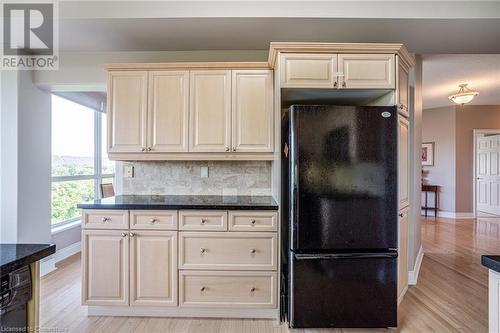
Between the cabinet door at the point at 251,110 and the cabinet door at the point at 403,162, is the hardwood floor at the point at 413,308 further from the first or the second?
the cabinet door at the point at 251,110

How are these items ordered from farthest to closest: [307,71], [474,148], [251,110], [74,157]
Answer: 1. [474,148]
2. [74,157]
3. [251,110]
4. [307,71]

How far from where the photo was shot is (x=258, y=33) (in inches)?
95.7

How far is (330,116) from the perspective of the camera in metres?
1.94

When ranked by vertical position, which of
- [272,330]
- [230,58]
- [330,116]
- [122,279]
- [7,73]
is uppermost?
[230,58]

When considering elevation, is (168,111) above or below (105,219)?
above

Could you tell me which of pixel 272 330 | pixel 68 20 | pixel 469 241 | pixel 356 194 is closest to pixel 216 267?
pixel 272 330

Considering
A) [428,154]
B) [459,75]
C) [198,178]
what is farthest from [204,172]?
[428,154]

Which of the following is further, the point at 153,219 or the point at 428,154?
the point at 428,154

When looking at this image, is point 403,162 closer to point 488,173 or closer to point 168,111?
point 168,111

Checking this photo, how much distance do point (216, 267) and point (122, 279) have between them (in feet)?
2.49

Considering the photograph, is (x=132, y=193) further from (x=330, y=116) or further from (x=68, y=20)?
(x=330, y=116)

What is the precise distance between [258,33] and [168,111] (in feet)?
3.54

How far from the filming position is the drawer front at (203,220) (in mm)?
2145

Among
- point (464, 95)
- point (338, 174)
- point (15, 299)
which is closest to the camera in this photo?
point (15, 299)
